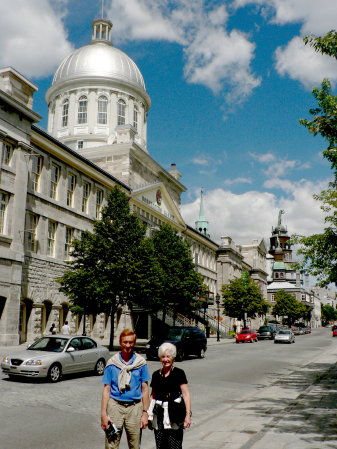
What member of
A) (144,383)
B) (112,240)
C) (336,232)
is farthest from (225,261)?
(144,383)

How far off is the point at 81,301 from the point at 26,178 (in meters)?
7.82

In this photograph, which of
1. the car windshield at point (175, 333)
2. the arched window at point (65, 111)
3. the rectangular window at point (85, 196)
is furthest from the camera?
the arched window at point (65, 111)

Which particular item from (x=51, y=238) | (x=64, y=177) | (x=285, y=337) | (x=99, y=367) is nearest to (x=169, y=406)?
(x=99, y=367)

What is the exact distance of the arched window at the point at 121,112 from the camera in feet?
190

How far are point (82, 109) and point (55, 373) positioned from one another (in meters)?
46.9

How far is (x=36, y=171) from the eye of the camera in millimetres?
32375

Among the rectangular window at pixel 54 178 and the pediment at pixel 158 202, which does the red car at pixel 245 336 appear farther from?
the rectangular window at pixel 54 178

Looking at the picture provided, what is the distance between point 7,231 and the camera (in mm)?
27406

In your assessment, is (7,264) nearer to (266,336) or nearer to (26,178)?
(26,178)

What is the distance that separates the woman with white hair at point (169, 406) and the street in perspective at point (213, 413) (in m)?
2.75

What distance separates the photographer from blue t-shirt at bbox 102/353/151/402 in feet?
18.0

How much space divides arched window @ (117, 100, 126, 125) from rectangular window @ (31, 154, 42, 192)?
2618 cm

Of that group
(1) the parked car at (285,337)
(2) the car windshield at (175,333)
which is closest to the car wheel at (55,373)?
(2) the car windshield at (175,333)

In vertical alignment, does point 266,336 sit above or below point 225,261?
below
